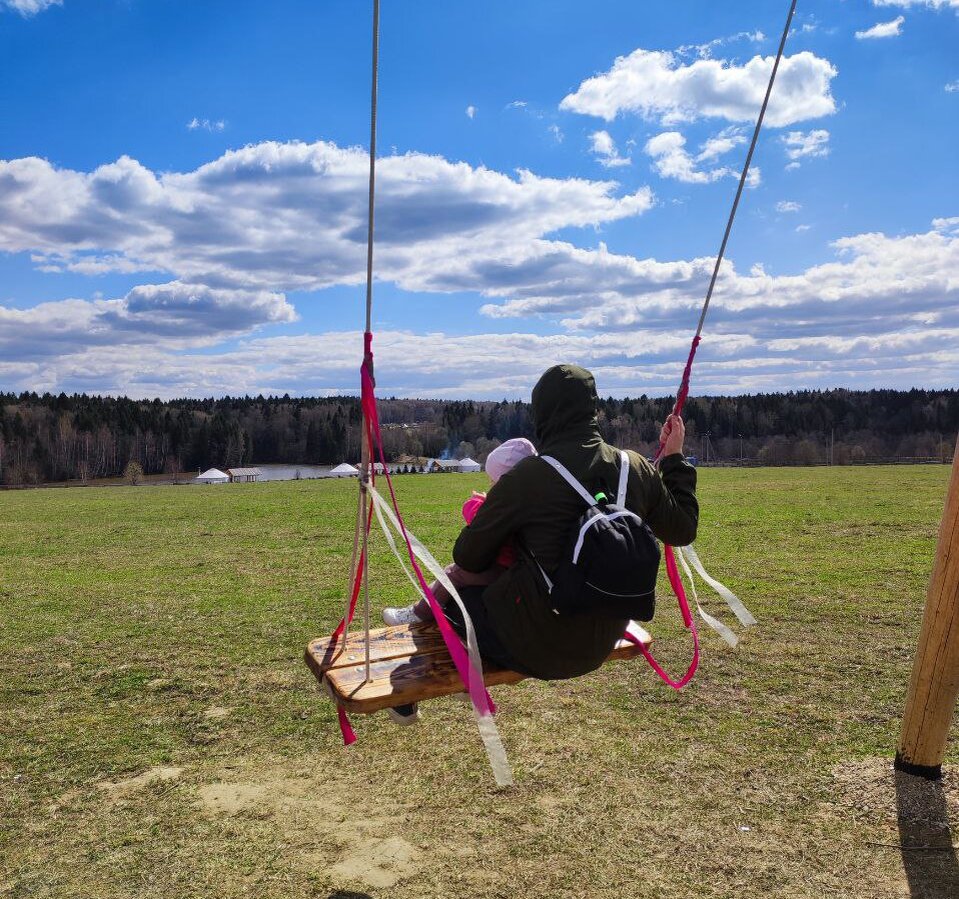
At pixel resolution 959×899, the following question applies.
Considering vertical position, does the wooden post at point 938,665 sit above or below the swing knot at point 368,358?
below

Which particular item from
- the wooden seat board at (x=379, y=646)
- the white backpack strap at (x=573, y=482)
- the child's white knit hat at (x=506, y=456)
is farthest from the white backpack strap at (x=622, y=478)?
the wooden seat board at (x=379, y=646)

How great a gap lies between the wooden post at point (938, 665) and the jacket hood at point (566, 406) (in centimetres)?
248

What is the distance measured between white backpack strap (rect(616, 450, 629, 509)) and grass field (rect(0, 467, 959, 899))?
186cm

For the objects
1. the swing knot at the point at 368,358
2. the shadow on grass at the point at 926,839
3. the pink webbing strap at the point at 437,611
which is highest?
the swing knot at the point at 368,358

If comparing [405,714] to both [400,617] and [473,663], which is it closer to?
[473,663]

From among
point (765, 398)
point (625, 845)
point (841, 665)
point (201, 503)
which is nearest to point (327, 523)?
point (201, 503)

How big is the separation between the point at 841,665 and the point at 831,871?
11.2ft

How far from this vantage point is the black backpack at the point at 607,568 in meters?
3.34

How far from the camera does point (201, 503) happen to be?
27500 mm

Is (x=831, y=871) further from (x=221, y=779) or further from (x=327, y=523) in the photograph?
(x=327, y=523)

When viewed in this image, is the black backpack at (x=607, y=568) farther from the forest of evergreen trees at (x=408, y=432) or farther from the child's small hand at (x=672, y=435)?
the forest of evergreen trees at (x=408, y=432)

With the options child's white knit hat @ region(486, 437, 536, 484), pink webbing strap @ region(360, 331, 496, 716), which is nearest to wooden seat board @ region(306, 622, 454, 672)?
pink webbing strap @ region(360, 331, 496, 716)

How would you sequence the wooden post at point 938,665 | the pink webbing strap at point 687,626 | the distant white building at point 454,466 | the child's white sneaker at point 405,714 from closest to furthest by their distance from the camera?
1. the child's white sneaker at point 405,714
2. the pink webbing strap at point 687,626
3. the wooden post at point 938,665
4. the distant white building at point 454,466

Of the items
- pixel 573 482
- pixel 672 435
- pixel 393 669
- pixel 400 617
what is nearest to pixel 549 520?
pixel 573 482
